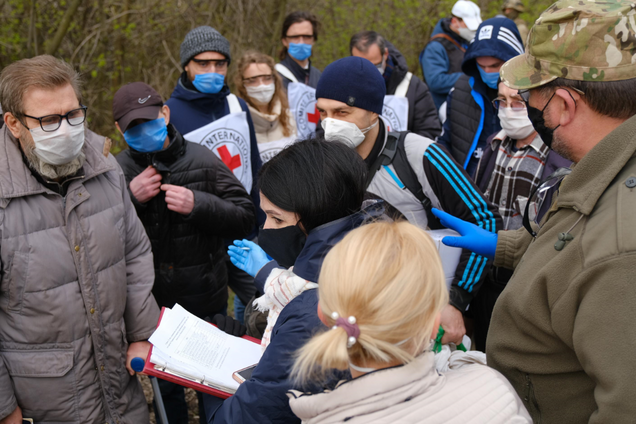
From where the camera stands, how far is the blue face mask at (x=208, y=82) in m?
3.83

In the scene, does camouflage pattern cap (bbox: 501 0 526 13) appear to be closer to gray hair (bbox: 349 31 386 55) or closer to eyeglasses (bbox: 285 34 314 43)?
gray hair (bbox: 349 31 386 55)

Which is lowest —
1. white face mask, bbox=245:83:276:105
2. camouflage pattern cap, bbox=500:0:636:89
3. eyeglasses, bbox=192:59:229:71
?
white face mask, bbox=245:83:276:105

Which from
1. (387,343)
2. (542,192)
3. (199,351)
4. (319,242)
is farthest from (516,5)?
(387,343)

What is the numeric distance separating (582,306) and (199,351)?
4.39 feet

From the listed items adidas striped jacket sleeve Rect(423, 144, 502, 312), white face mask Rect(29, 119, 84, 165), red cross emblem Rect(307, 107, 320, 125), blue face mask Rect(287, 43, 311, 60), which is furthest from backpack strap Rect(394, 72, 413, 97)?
white face mask Rect(29, 119, 84, 165)

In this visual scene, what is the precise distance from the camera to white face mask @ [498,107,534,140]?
2842 millimetres

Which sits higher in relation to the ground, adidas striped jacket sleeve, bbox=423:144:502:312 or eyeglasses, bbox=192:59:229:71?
eyeglasses, bbox=192:59:229:71

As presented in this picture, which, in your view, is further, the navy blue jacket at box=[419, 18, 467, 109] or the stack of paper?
the navy blue jacket at box=[419, 18, 467, 109]

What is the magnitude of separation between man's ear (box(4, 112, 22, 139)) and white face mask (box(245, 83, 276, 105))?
2.33 metres

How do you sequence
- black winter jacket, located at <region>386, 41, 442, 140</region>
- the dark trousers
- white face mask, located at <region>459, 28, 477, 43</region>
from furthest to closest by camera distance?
white face mask, located at <region>459, 28, 477, 43</region>
black winter jacket, located at <region>386, 41, 442, 140</region>
the dark trousers

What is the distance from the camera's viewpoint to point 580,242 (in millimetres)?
1342

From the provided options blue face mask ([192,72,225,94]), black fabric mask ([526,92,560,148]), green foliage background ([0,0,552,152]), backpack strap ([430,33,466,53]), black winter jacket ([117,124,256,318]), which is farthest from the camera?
green foliage background ([0,0,552,152])

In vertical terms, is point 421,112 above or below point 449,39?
below

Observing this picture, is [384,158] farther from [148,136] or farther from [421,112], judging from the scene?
[421,112]
